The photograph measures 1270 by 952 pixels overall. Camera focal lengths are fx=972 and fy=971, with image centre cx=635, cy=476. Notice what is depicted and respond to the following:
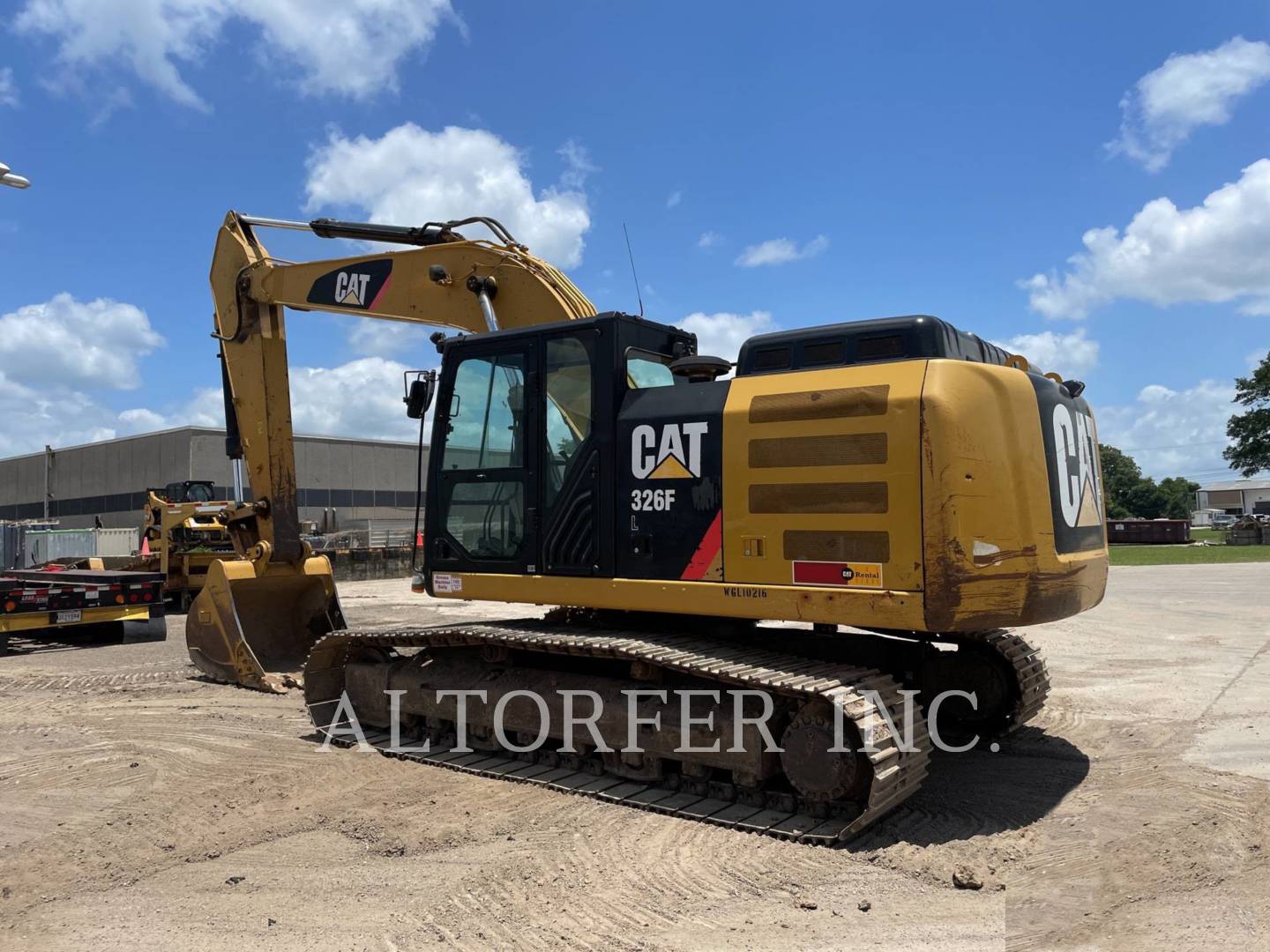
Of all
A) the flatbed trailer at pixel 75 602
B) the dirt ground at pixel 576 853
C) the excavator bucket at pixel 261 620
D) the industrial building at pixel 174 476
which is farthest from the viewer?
the industrial building at pixel 174 476

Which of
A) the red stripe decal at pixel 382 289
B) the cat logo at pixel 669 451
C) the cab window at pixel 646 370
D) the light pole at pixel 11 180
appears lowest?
the cat logo at pixel 669 451

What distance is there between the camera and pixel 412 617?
16.4 meters

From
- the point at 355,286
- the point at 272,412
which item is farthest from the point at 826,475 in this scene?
the point at 272,412

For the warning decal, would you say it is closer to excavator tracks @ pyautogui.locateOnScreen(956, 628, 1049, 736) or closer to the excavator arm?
the excavator arm

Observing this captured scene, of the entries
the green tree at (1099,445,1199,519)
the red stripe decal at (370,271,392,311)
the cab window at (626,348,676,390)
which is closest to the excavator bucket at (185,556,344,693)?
the red stripe decal at (370,271,392,311)

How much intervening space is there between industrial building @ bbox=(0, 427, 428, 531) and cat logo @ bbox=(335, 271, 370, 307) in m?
38.5

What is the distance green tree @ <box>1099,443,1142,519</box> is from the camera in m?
99.5

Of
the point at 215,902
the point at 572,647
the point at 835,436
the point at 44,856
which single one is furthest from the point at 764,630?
the point at 44,856

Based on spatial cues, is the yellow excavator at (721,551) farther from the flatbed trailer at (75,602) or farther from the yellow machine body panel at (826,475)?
the flatbed trailer at (75,602)

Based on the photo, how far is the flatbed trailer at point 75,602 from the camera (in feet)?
41.5

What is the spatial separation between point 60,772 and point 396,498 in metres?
51.4

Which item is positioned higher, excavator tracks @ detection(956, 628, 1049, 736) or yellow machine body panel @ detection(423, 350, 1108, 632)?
yellow machine body panel @ detection(423, 350, 1108, 632)

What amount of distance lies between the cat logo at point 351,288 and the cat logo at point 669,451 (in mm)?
3883

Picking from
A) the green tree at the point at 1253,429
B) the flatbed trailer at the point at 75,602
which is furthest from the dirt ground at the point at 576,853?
the green tree at the point at 1253,429
